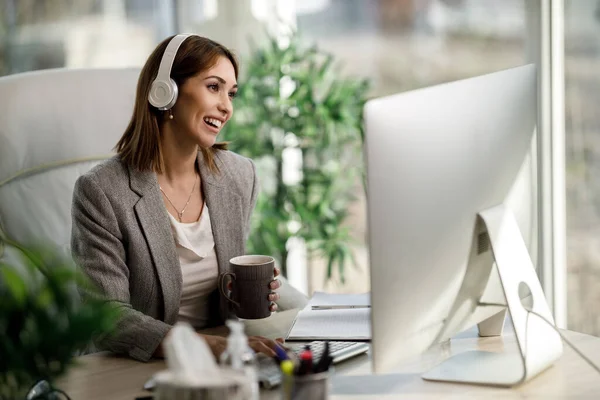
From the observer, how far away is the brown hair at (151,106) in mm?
1876

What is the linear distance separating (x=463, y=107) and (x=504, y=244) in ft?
0.84

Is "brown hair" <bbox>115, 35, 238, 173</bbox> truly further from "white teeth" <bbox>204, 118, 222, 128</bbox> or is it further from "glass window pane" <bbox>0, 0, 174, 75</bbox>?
"glass window pane" <bbox>0, 0, 174, 75</bbox>

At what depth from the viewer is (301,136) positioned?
3023mm

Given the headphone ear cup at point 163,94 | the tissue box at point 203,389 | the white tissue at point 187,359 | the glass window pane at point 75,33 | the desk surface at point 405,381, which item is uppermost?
the glass window pane at point 75,33

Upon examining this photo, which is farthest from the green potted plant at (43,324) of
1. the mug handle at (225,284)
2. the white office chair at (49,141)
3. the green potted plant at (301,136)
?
the green potted plant at (301,136)

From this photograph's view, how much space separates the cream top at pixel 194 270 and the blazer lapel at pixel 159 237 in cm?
4

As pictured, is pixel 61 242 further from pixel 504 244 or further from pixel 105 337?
pixel 504 244

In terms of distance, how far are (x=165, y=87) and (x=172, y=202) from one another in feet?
0.84

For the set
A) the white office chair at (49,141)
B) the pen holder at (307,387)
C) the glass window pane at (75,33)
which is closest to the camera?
the pen holder at (307,387)

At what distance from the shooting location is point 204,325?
1.85m

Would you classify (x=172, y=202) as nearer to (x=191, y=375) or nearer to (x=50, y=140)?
(x=50, y=140)

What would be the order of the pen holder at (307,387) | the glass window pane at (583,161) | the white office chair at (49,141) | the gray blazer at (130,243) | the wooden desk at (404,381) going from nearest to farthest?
the pen holder at (307,387) < the wooden desk at (404,381) < the gray blazer at (130,243) < the white office chair at (49,141) < the glass window pane at (583,161)

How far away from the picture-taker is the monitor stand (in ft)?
4.53

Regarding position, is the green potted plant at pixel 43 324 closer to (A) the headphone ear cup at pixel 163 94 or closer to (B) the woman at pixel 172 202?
(B) the woman at pixel 172 202
